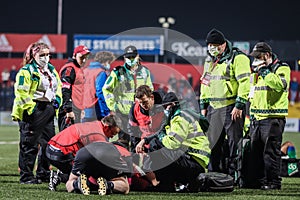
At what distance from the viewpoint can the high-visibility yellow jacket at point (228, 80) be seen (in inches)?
428

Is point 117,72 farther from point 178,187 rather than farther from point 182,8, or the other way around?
point 182,8

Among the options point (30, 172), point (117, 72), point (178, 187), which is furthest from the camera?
point (117, 72)

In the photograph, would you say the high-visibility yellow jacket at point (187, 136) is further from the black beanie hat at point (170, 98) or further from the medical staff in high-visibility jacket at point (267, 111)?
the medical staff in high-visibility jacket at point (267, 111)

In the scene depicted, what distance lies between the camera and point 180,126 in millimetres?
9477

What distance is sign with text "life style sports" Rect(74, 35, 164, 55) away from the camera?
3634 centimetres

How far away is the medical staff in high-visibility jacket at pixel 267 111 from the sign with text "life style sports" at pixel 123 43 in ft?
82.4

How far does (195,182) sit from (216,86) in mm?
1807

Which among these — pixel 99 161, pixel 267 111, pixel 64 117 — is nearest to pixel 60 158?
pixel 99 161

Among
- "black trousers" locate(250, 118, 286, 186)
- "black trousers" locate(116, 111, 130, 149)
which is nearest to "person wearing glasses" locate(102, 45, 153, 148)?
"black trousers" locate(116, 111, 130, 149)

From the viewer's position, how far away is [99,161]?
30.6 feet

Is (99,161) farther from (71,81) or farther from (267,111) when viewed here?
(267,111)

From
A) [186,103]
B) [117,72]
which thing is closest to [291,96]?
[117,72]

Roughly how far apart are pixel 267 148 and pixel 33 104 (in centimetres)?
342

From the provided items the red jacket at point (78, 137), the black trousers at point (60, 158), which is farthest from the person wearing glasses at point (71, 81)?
the red jacket at point (78, 137)
